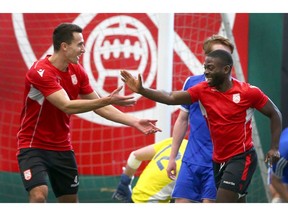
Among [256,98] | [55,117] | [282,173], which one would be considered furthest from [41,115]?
[282,173]

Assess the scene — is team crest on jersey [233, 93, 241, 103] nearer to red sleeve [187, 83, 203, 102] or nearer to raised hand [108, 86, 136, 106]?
red sleeve [187, 83, 203, 102]

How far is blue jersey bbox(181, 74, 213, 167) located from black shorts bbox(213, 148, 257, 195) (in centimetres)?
47

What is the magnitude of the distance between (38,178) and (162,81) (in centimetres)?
260

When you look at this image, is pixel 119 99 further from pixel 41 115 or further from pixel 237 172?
pixel 237 172

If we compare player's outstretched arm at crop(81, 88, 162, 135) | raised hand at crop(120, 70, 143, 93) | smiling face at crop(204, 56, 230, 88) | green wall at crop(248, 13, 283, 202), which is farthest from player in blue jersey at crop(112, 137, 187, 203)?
green wall at crop(248, 13, 283, 202)

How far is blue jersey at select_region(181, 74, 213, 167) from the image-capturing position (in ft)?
25.0

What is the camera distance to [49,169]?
747cm

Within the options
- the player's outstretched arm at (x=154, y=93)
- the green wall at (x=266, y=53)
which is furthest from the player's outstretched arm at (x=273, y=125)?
the green wall at (x=266, y=53)

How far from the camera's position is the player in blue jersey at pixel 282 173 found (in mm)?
7988

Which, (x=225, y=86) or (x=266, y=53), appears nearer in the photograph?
(x=225, y=86)

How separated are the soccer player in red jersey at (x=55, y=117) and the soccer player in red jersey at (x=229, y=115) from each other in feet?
1.49

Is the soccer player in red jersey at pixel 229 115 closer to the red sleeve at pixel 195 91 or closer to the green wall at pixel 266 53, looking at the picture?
the red sleeve at pixel 195 91

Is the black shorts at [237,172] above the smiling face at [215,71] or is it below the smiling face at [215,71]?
below

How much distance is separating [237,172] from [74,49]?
5.28ft
